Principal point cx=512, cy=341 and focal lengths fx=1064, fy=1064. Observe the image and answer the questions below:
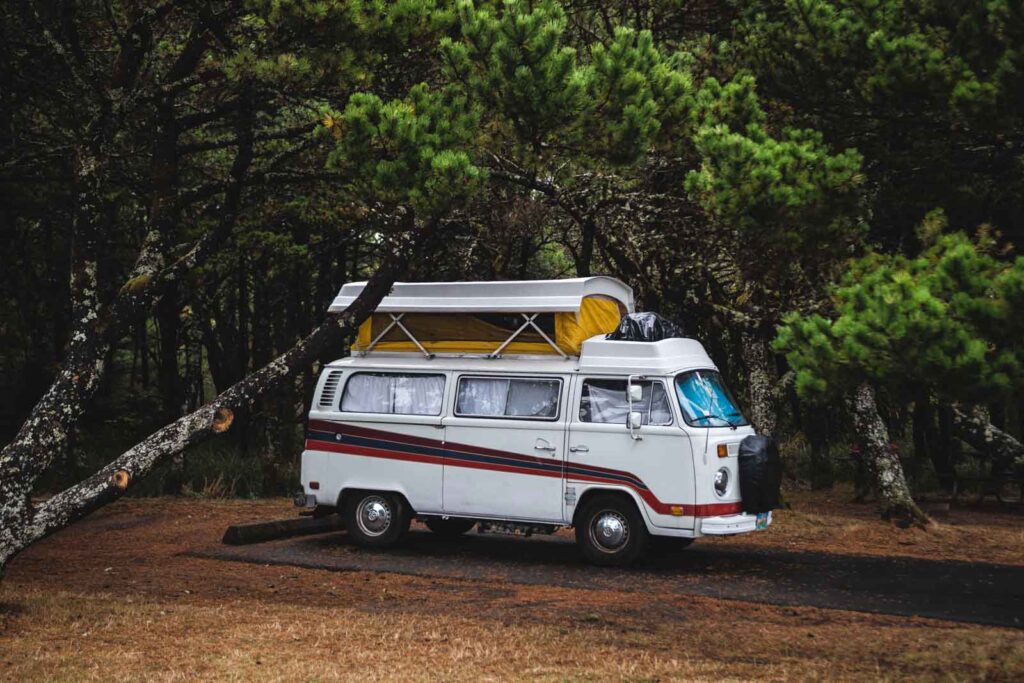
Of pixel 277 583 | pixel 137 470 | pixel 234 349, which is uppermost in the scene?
pixel 234 349

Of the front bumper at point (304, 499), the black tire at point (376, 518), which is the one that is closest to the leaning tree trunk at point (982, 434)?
the black tire at point (376, 518)

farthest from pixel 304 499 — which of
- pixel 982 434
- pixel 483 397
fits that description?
pixel 982 434

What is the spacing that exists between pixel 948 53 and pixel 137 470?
8.37 m

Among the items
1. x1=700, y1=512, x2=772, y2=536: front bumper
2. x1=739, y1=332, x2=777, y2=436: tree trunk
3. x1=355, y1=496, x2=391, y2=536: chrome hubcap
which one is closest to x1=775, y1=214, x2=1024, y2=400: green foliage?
x1=700, y1=512, x2=772, y2=536: front bumper

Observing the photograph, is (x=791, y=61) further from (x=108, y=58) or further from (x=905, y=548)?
(x=108, y=58)

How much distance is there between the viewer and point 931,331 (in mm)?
6770

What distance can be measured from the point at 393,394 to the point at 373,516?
1.57 m

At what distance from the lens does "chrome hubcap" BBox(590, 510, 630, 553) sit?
12.1m

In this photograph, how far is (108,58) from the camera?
51.4 ft

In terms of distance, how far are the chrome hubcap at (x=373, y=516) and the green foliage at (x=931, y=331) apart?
7.05 metres

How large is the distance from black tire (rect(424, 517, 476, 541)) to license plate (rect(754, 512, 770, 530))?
383cm

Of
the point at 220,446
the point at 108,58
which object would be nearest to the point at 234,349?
the point at 220,446

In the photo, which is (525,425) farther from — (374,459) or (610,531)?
(374,459)

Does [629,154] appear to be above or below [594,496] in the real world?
above
